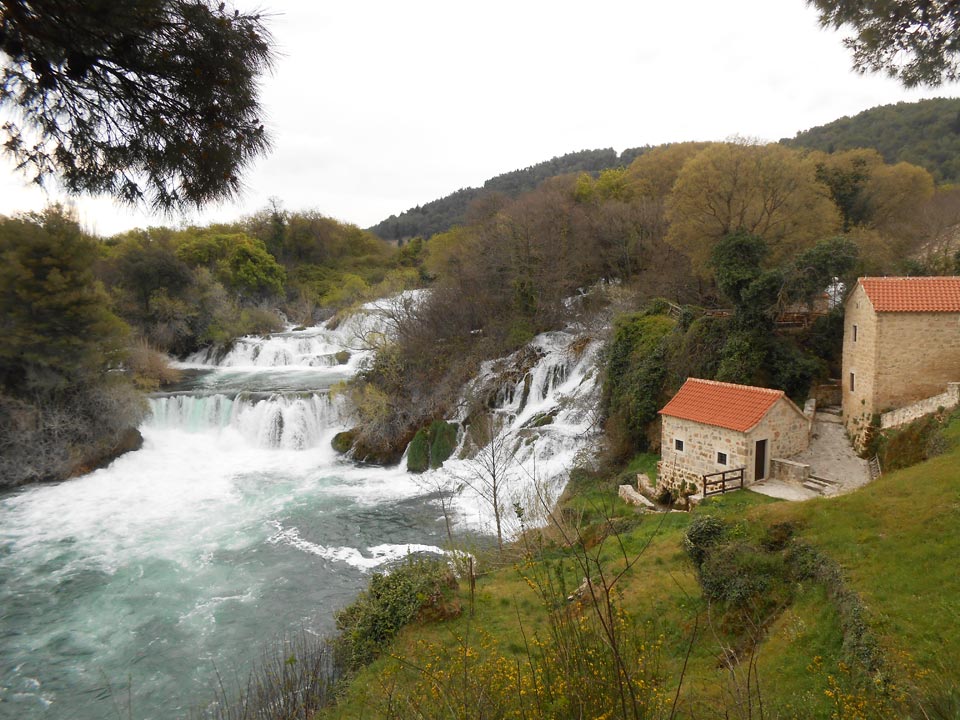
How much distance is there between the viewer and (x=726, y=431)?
12484 millimetres

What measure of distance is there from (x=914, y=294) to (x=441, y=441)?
1414cm

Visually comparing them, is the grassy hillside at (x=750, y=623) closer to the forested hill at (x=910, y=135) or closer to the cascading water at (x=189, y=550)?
the cascading water at (x=189, y=550)

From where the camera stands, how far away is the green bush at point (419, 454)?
63.9 feet

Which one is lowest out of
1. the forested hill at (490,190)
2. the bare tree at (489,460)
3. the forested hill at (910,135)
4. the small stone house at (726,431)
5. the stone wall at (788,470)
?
the bare tree at (489,460)

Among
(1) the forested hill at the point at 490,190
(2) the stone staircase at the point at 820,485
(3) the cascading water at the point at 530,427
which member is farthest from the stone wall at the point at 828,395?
(1) the forested hill at the point at 490,190

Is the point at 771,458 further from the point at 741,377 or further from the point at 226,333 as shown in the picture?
the point at 226,333

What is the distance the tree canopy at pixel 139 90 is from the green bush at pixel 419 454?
1628 cm

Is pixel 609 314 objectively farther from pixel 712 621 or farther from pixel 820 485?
pixel 712 621

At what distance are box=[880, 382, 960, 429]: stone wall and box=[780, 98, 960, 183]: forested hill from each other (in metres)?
29.0

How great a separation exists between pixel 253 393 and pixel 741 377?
1829 centimetres

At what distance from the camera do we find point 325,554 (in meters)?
13.5

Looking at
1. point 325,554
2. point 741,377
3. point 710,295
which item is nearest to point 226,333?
point 325,554

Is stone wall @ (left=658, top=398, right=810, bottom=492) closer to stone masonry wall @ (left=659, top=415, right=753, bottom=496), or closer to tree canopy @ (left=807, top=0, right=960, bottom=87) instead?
stone masonry wall @ (left=659, top=415, right=753, bottom=496)

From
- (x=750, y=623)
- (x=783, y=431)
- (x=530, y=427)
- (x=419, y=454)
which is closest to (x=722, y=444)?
(x=783, y=431)
